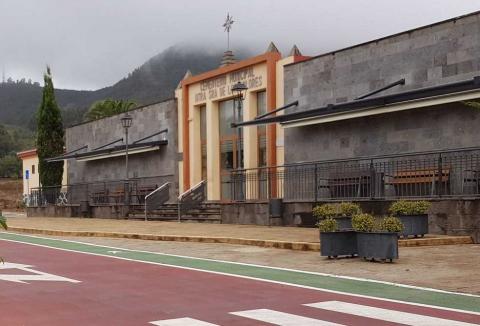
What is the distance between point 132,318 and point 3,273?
199 inches

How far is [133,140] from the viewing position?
1426 inches

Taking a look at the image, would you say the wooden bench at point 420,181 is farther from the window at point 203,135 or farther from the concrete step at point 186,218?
the window at point 203,135

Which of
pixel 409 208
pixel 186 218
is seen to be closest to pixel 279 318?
pixel 409 208

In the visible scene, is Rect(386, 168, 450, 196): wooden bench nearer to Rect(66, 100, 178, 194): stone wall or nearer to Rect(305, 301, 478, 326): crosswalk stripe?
Rect(305, 301, 478, 326): crosswalk stripe

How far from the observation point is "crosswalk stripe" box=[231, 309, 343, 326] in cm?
712

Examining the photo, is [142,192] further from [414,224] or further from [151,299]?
[151,299]

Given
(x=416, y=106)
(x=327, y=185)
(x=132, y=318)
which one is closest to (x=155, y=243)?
(x=327, y=185)

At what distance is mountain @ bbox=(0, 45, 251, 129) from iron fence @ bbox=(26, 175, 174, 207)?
6855 cm

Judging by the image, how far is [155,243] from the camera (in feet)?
59.9

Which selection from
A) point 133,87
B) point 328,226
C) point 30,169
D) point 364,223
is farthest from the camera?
point 133,87

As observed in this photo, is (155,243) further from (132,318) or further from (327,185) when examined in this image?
(132,318)

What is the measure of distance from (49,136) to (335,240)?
29998mm

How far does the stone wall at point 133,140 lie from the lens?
32.8 metres

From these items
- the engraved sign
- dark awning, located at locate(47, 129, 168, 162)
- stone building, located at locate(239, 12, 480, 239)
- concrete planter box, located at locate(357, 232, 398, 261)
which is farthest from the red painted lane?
dark awning, located at locate(47, 129, 168, 162)
